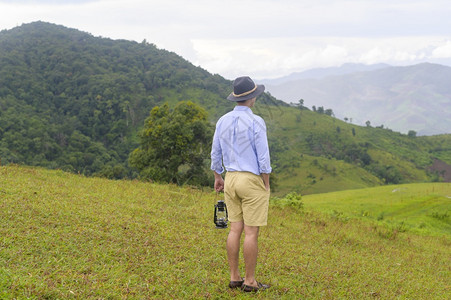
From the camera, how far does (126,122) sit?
338ft

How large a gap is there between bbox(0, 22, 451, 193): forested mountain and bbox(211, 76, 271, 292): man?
65.6m

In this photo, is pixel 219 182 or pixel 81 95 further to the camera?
pixel 81 95

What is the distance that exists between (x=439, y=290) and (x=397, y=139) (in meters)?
162

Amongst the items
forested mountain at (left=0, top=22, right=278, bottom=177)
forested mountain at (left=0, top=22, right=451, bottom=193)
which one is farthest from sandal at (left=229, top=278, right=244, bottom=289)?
forested mountain at (left=0, top=22, right=451, bottom=193)

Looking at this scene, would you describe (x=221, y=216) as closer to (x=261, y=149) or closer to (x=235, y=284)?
(x=235, y=284)

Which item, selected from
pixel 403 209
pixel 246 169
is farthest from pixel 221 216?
pixel 403 209

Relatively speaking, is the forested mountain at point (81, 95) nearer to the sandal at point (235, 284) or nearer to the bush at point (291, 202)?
the bush at point (291, 202)

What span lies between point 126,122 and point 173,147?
7824cm

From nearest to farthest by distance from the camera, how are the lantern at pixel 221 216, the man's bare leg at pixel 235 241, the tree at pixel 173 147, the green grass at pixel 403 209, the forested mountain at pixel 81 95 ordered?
the man's bare leg at pixel 235 241 < the lantern at pixel 221 216 < the green grass at pixel 403 209 < the tree at pixel 173 147 < the forested mountain at pixel 81 95

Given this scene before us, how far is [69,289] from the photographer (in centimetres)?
446

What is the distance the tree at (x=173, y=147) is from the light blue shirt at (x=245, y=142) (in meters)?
22.4

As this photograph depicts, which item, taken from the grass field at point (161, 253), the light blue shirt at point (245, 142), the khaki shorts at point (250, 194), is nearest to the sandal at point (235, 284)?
the grass field at point (161, 253)

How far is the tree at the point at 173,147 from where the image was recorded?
28062 mm

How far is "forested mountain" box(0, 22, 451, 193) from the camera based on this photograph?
80.8m
